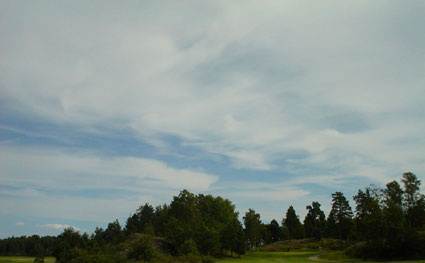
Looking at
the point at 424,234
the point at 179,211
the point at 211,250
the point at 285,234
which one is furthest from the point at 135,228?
the point at 424,234

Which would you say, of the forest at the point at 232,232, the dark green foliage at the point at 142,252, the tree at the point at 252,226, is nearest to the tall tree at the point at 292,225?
the forest at the point at 232,232

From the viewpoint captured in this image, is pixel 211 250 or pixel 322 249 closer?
pixel 211 250

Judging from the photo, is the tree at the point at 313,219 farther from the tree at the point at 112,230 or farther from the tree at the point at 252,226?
the tree at the point at 112,230

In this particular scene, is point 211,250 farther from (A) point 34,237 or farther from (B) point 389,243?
(A) point 34,237

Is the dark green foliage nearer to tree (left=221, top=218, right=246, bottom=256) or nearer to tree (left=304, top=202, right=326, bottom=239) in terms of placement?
tree (left=221, top=218, right=246, bottom=256)

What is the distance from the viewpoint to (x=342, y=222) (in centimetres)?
9331

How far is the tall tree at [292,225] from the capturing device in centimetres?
12950

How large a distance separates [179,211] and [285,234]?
5828cm

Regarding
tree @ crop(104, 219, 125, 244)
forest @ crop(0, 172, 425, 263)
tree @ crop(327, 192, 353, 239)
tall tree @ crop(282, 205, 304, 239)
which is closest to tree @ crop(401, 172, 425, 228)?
forest @ crop(0, 172, 425, 263)

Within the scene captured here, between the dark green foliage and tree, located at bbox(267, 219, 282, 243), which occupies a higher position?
the dark green foliage

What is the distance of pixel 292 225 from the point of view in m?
134

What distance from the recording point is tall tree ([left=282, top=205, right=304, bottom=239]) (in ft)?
425

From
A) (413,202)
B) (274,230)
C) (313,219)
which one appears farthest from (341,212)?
(274,230)

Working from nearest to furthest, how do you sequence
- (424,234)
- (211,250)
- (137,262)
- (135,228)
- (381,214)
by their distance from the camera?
1. (137,262)
2. (424,234)
3. (381,214)
4. (211,250)
5. (135,228)
